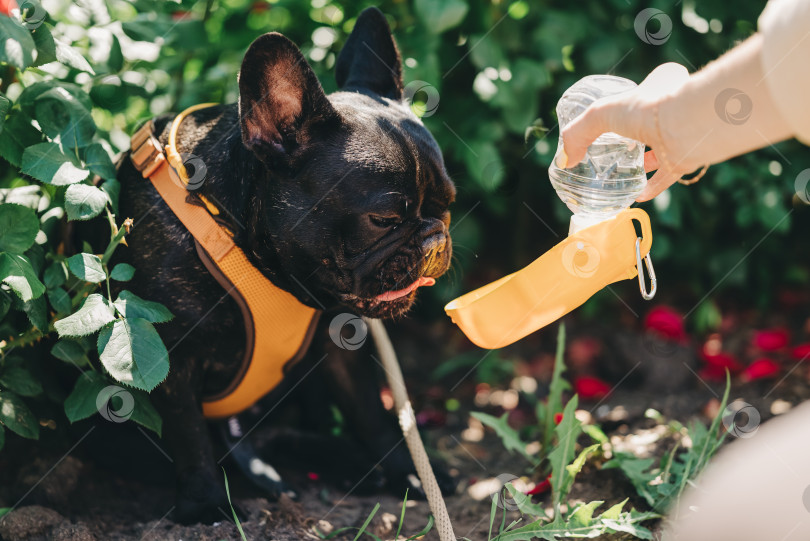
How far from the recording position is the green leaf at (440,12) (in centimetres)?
241

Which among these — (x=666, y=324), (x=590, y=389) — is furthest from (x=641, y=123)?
(x=666, y=324)

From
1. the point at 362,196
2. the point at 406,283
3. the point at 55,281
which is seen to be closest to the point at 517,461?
the point at 406,283

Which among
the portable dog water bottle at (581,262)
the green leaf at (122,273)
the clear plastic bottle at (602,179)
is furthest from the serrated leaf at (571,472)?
the green leaf at (122,273)

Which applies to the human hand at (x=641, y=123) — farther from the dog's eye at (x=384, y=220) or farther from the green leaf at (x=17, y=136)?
the green leaf at (x=17, y=136)

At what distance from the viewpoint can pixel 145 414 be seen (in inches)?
75.3

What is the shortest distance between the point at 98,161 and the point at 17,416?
0.71 m

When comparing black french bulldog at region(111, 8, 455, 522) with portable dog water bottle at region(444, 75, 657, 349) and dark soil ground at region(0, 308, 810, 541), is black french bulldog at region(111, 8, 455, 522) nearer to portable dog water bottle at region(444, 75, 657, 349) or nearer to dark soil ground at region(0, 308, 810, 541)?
dark soil ground at region(0, 308, 810, 541)

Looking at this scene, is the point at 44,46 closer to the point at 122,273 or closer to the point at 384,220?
the point at 122,273

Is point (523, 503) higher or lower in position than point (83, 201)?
lower

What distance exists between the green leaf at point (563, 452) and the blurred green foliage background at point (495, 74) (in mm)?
976

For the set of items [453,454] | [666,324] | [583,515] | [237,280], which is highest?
[237,280]

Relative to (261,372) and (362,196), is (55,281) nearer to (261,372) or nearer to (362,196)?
(261,372)

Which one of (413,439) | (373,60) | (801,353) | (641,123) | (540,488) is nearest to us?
(641,123)

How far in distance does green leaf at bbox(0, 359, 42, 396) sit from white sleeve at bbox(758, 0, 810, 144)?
6.20 ft
